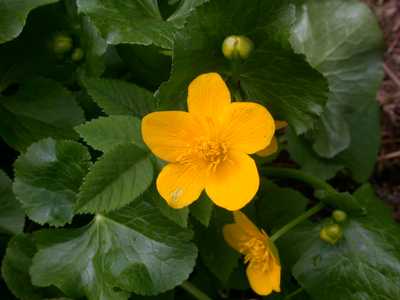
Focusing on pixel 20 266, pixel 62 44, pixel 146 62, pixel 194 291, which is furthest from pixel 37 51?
pixel 194 291

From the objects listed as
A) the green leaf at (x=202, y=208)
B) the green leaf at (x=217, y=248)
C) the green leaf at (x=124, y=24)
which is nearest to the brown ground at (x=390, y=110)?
the green leaf at (x=217, y=248)

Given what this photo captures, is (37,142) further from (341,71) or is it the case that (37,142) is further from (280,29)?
(341,71)

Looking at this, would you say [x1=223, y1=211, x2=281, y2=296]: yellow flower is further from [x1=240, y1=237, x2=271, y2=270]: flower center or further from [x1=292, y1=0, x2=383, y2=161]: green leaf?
[x1=292, y1=0, x2=383, y2=161]: green leaf

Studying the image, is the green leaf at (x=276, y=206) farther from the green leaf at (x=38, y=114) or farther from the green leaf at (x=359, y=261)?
the green leaf at (x=38, y=114)

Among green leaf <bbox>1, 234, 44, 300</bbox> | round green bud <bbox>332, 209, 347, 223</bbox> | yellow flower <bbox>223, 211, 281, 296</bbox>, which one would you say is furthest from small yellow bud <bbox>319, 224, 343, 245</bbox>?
green leaf <bbox>1, 234, 44, 300</bbox>

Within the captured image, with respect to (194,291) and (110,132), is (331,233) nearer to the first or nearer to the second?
(194,291)

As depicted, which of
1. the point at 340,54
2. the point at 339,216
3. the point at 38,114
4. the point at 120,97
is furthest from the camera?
the point at 340,54

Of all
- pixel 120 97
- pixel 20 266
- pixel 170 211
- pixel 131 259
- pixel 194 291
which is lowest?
pixel 194 291
